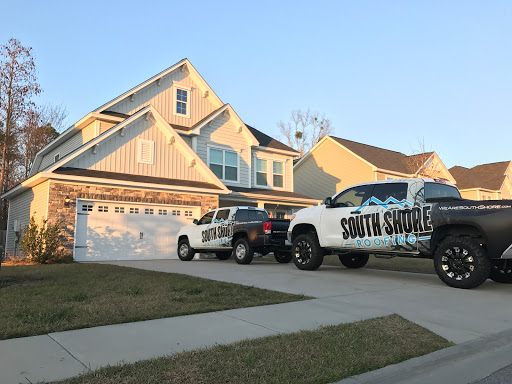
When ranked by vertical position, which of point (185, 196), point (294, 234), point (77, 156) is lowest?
point (294, 234)

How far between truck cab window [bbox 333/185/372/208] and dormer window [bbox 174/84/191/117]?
1329 cm

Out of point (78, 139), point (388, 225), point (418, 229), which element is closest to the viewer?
point (418, 229)

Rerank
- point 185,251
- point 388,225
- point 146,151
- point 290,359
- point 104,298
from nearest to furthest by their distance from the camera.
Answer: point 290,359, point 104,298, point 388,225, point 185,251, point 146,151

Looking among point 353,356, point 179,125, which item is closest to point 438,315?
point 353,356

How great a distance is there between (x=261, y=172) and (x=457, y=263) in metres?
15.7

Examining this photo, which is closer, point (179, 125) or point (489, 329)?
point (489, 329)

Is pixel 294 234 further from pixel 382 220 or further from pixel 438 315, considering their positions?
pixel 438 315

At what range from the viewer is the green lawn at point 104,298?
5.30 m

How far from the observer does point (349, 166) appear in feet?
96.0

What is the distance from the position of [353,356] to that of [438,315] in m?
2.67

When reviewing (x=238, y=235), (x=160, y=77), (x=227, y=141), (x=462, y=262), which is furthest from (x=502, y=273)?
(x=160, y=77)

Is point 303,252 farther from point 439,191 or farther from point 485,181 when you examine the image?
point 485,181

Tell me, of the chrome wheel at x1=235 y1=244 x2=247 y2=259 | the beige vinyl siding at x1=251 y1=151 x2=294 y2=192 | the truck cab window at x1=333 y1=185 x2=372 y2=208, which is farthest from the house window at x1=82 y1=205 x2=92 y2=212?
the beige vinyl siding at x1=251 y1=151 x2=294 y2=192

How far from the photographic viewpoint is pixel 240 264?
13.6 meters
